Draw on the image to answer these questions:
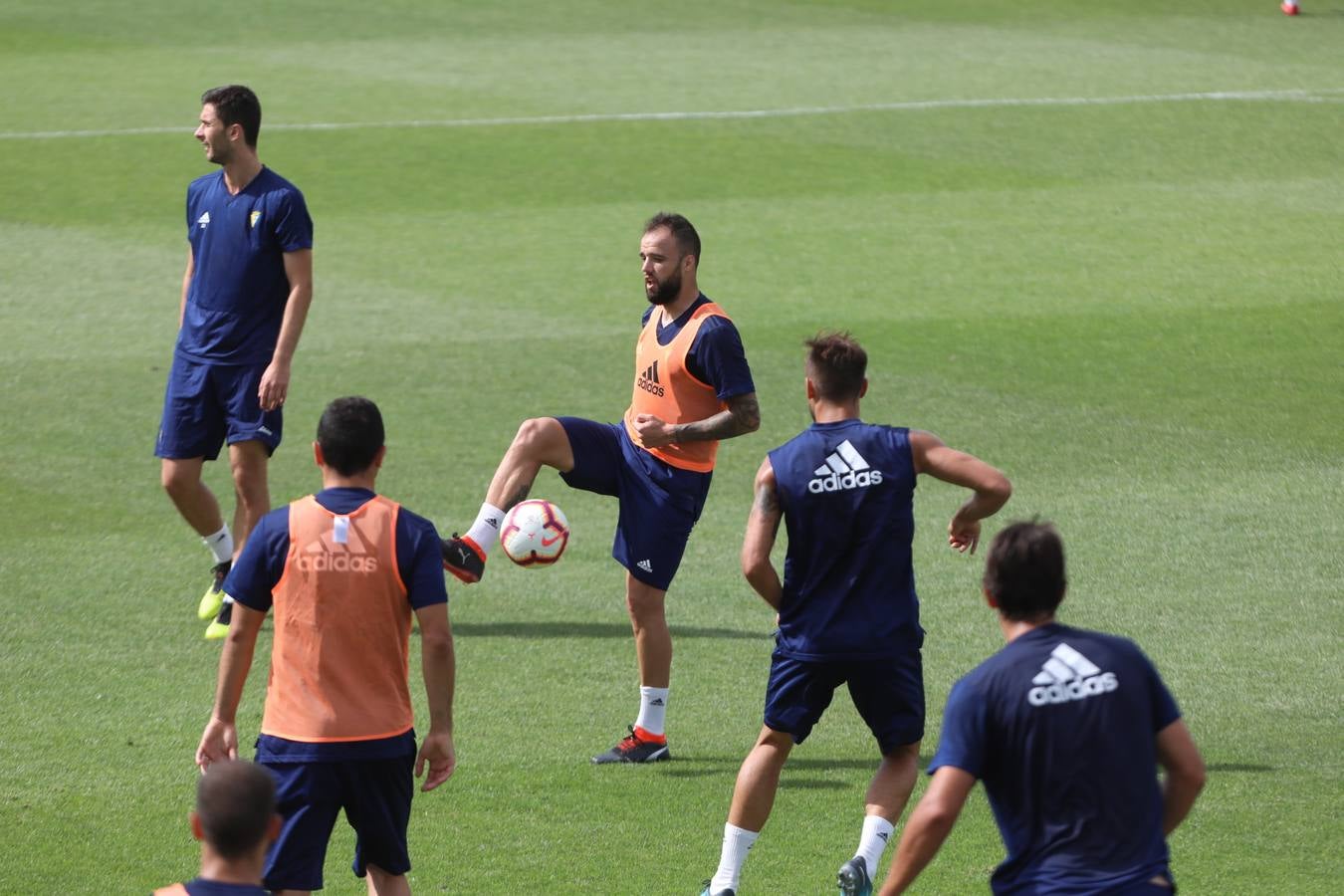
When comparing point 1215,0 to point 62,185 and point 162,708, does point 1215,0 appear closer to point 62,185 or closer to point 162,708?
point 62,185

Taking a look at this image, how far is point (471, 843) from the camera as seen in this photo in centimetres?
717

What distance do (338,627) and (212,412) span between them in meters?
4.59

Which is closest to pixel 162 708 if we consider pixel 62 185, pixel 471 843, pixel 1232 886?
pixel 471 843

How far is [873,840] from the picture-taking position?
261 inches

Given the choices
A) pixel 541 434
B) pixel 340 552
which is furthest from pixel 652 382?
pixel 340 552

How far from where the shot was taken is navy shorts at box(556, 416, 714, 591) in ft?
27.1

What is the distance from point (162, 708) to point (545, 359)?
7.38m

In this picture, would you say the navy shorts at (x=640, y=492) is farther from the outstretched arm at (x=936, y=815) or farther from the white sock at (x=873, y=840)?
the outstretched arm at (x=936, y=815)

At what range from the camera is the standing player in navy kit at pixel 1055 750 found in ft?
14.9

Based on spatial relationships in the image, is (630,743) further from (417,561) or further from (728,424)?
(417,561)

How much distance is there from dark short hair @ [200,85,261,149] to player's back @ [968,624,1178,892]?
6016mm

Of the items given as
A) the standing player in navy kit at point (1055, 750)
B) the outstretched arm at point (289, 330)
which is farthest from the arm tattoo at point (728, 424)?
the standing player in navy kit at point (1055, 750)

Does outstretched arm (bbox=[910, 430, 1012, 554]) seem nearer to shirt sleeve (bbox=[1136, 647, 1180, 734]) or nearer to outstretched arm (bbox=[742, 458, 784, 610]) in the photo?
outstretched arm (bbox=[742, 458, 784, 610])

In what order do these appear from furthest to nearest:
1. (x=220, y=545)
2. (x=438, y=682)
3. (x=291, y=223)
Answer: (x=220, y=545) < (x=291, y=223) < (x=438, y=682)
